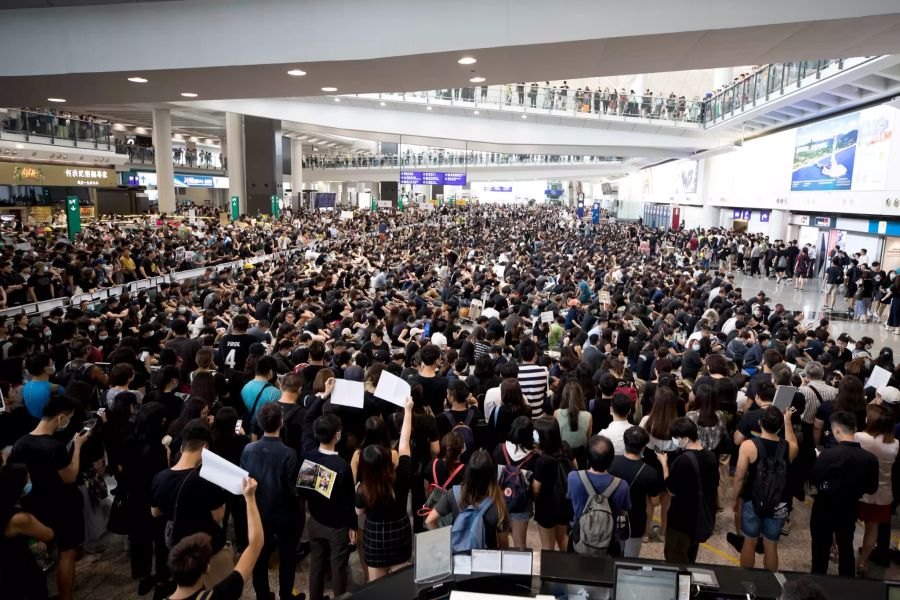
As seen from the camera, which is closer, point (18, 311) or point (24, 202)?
point (18, 311)

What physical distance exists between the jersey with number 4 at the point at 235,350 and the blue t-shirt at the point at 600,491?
477cm

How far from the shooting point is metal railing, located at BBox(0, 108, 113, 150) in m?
24.4

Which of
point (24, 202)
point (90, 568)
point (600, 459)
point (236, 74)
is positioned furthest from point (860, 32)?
point (24, 202)

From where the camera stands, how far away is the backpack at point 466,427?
15.1 feet

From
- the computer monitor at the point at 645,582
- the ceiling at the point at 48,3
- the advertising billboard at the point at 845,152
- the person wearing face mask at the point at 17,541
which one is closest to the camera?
the computer monitor at the point at 645,582

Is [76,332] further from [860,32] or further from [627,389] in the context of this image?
[860,32]

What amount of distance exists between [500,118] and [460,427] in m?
25.1

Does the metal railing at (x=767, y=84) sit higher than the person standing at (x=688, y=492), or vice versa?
the metal railing at (x=767, y=84)

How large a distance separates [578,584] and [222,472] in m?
2.11

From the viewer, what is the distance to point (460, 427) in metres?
4.66

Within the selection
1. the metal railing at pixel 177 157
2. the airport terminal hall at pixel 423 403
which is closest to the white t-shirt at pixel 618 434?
the airport terminal hall at pixel 423 403

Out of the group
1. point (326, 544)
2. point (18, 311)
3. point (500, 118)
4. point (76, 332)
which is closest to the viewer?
point (326, 544)

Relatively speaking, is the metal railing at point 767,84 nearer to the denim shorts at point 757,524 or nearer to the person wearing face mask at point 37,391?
the denim shorts at point 757,524

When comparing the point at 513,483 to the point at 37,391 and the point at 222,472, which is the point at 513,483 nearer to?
the point at 222,472
